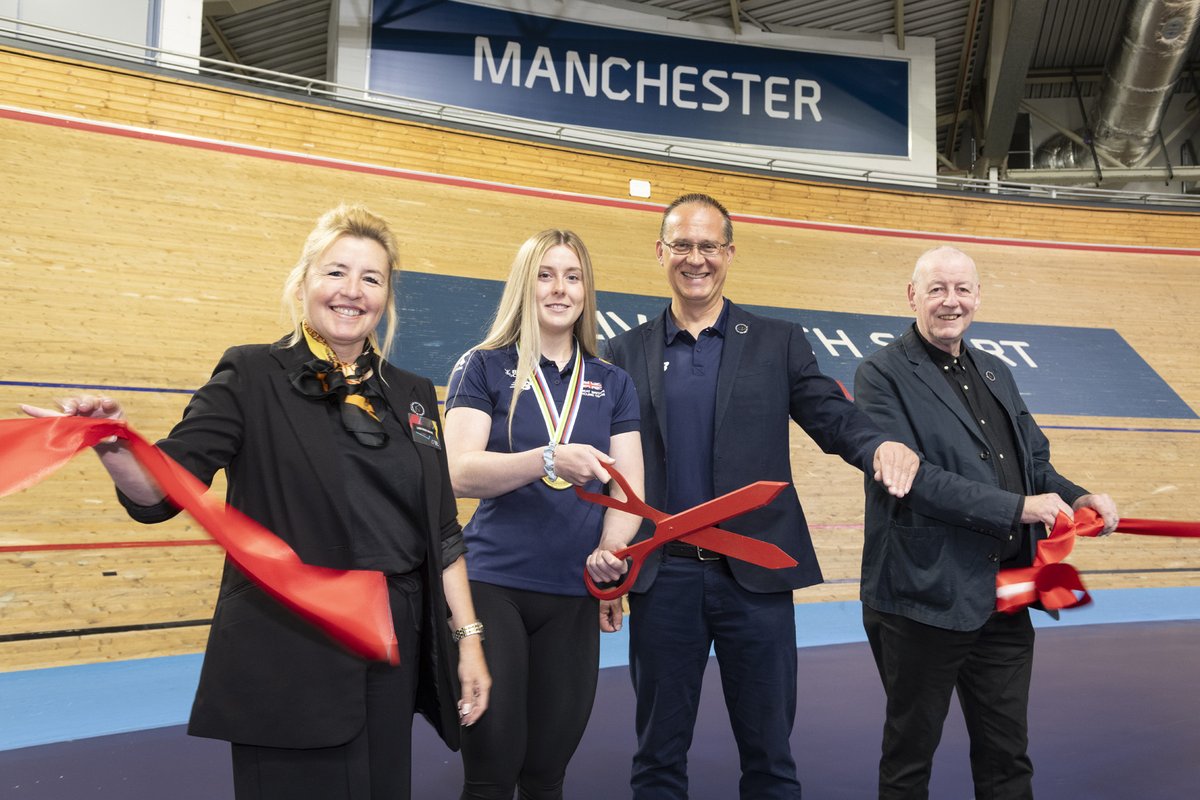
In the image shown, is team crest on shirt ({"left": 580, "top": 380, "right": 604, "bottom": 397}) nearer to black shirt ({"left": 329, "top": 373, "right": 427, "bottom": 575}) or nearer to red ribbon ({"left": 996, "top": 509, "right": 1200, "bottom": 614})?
black shirt ({"left": 329, "top": 373, "right": 427, "bottom": 575})

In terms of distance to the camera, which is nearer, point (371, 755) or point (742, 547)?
point (371, 755)

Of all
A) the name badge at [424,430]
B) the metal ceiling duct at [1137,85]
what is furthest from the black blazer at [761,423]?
the metal ceiling duct at [1137,85]

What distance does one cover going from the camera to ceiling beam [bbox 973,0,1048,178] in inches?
459

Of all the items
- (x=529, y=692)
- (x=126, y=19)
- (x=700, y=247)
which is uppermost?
(x=126, y=19)

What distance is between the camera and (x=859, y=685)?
4.62 metres

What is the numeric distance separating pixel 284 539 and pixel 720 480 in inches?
46.2

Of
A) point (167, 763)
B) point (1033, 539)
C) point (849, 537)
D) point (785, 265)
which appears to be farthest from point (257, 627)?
point (785, 265)

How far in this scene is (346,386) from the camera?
146cm

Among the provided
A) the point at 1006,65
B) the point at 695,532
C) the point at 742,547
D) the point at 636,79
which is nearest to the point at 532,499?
the point at 695,532

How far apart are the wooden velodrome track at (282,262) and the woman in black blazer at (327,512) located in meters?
4.57

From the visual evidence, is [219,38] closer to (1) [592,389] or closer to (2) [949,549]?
(1) [592,389]

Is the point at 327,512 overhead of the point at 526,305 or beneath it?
beneath

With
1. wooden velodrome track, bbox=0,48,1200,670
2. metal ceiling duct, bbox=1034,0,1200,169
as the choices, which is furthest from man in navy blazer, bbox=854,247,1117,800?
metal ceiling duct, bbox=1034,0,1200,169

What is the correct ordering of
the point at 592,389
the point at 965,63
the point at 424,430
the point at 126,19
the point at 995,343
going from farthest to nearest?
the point at 965,63 → the point at 995,343 → the point at 126,19 → the point at 592,389 → the point at 424,430
